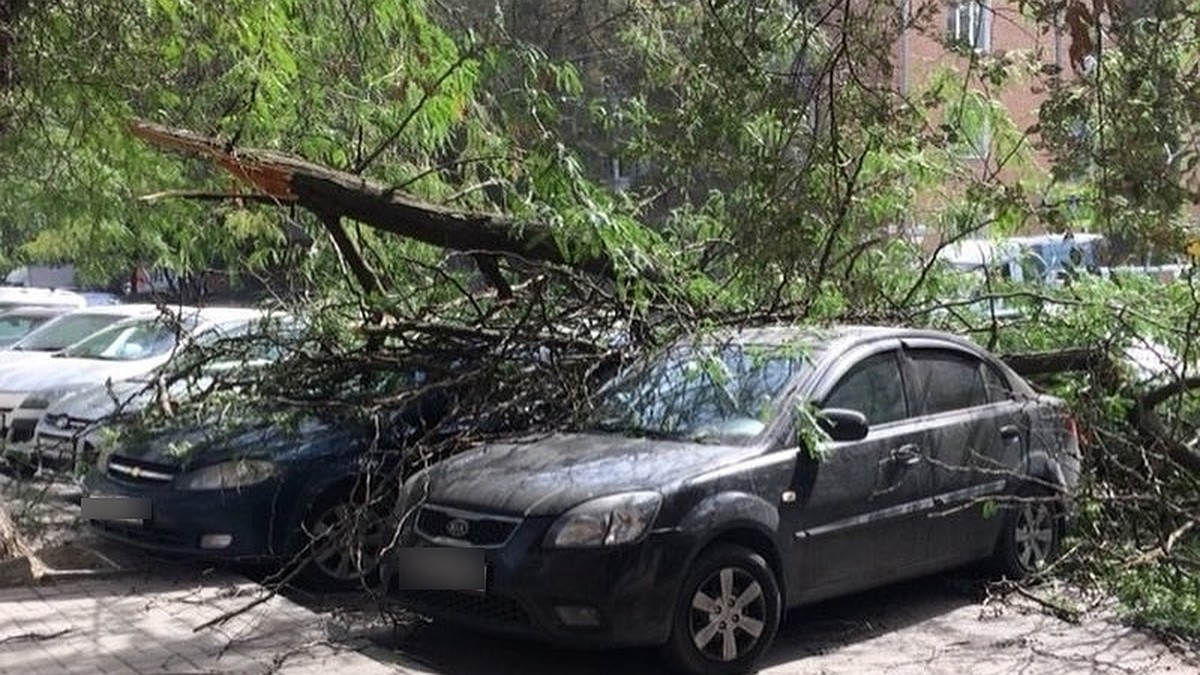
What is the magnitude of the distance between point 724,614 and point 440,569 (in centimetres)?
132

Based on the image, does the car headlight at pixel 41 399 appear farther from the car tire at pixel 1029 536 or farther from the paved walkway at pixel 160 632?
the car tire at pixel 1029 536

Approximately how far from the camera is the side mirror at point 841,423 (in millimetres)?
7105

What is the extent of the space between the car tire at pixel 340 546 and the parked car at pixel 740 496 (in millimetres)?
555

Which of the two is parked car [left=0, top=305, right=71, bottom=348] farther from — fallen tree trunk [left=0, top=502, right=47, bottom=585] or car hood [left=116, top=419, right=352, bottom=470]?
car hood [left=116, top=419, right=352, bottom=470]

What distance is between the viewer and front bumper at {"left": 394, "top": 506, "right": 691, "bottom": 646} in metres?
6.24

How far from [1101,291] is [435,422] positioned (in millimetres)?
4590

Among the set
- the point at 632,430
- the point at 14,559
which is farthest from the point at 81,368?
the point at 632,430

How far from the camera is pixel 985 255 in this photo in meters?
10.0

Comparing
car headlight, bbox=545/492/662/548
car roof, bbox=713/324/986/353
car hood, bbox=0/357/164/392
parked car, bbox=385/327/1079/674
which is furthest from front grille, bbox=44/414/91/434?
car headlight, bbox=545/492/662/548

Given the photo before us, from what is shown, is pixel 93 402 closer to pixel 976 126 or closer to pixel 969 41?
pixel 976 126

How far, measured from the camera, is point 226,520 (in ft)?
26.4

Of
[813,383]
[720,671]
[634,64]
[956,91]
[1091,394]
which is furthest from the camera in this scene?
[634,64]

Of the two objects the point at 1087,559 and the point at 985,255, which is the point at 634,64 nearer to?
the point at 985,255

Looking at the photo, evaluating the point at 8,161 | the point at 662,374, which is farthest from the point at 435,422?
the point at 8,161
